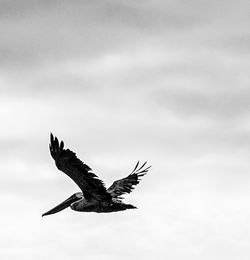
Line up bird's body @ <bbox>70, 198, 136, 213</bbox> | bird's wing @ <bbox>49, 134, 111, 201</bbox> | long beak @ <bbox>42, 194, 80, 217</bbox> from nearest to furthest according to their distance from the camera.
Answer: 1. bird's wing @ <bbox>49, 134, 111, 201</bbox>
2. bird's body @ <bbox>70, 198, 136, 213</bbox>
3. long beak @ <bbox>42, 194, 80, 217</bbox>

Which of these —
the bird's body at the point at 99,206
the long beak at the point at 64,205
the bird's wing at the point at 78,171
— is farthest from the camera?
the long beak at the point at 64,205

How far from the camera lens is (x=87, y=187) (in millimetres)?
44406

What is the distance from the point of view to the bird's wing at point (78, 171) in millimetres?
41844

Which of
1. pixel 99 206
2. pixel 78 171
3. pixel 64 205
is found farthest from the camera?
pixel 64 205

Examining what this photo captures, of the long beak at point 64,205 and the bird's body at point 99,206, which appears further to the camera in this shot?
the long beak at point 64,205

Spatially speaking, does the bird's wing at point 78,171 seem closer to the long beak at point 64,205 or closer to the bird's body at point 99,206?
the bird's body at point 99,206

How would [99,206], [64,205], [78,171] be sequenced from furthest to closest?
1. [64,205]
2. [99,206]
3. [78,171]

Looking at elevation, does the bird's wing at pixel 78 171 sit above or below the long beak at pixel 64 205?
below

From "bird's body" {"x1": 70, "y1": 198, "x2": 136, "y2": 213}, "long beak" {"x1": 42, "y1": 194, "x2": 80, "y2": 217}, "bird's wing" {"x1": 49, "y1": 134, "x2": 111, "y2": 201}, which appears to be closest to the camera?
"bird's wing" {"x1": 49, "y1": 134, "x2": 111, "y2": 201}

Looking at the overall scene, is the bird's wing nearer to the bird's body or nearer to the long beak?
the bird's body

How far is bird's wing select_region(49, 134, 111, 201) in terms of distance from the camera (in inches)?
1647

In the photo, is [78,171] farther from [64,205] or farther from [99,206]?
[64,205]

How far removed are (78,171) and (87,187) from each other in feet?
5.01

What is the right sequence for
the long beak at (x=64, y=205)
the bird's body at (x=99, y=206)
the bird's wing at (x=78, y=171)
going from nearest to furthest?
the bird's wing at (x=78, y=171), the bird's body at (x=99, y=206), the long beak at (x=64, y=205)
